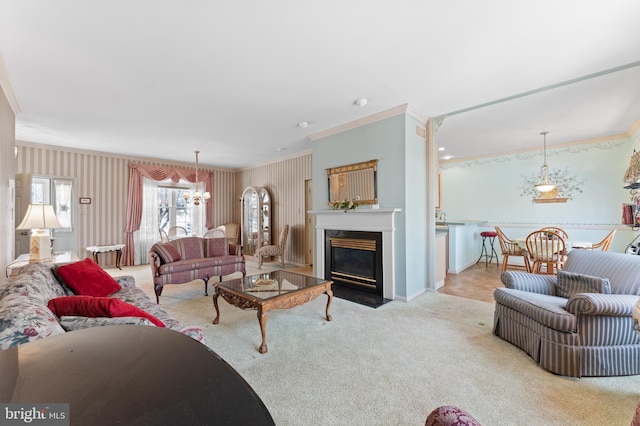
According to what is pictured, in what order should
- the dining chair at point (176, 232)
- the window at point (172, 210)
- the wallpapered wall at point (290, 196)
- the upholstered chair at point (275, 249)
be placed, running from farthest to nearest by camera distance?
the window at point (172, 210), the dining chair at point (176, 232), the wallpapered wall at point (290, 196), the upholstered chair at point (275, 249)

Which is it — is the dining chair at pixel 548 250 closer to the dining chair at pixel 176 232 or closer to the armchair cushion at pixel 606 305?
the armchair cushion at pixel 606 305

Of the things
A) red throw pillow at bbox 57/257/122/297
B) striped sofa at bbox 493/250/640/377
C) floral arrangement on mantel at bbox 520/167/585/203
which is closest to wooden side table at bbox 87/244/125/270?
red throw pillow at bbox 57/257/122/297

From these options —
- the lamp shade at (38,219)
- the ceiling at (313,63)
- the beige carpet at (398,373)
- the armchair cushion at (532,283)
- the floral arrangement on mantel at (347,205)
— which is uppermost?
the ceiling at (313,63)

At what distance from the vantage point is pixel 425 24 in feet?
7.07

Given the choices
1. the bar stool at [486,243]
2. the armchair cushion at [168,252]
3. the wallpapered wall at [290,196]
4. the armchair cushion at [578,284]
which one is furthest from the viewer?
the wallpapered wall at [290,196]

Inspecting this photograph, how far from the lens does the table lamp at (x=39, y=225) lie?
10.5ft

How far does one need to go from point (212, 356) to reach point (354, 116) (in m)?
3.84

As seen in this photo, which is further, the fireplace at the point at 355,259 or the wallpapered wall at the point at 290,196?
the wallpapered wall at the point at 290,196

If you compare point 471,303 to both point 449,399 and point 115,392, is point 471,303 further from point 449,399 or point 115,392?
point 115,392

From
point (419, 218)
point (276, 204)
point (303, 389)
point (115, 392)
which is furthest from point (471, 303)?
point (276, 204)

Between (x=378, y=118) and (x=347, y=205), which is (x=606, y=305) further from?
(x=378, y=118)

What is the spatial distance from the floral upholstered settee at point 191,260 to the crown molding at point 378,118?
260 cm

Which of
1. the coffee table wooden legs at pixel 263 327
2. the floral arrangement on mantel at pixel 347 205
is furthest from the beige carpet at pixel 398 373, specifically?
the floral arrangement on mantel at pixel 347 205

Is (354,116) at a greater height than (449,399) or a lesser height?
greater
